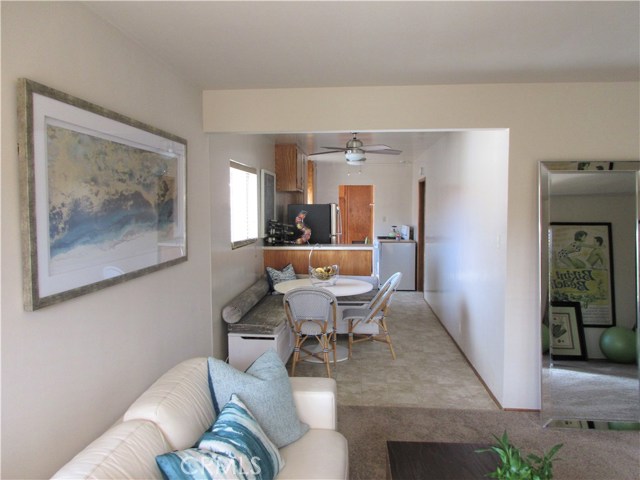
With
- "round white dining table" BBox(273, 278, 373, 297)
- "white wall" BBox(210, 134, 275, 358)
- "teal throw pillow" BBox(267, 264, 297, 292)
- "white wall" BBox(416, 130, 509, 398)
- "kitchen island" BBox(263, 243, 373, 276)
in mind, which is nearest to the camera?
"white wall" BBox(416, 130, 509, 398)

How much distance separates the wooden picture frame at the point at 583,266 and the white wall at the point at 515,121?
0.13 meters

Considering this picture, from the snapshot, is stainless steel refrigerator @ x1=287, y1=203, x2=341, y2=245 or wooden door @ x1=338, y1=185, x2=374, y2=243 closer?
stainless steel refrigerator @ x1=287, y1=203, x2=341, y2=245

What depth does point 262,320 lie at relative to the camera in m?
3.58

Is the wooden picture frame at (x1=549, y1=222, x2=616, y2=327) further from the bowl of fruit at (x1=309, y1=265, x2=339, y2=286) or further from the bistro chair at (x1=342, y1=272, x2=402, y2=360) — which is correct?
the bowl of fruit at (x1=309, y1=265, x2=339, y2=286)

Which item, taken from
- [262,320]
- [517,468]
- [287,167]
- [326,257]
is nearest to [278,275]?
[326,257]

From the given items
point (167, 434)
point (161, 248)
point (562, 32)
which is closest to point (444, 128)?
point (562, 32)

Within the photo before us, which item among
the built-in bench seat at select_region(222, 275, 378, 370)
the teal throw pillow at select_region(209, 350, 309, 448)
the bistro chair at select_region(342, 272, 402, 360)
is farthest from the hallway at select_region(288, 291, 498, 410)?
the teal throw pillow at select_region(209, 350, 309, 448)

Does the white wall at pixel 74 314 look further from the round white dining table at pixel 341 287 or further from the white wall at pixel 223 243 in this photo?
the round white dining table at pixel 341 287

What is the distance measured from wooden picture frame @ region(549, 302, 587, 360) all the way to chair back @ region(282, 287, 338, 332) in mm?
1623

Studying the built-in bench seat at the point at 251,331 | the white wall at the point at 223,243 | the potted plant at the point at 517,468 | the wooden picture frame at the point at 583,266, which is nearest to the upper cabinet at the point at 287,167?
the white wall at the point at 223,243

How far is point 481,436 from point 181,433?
201cm

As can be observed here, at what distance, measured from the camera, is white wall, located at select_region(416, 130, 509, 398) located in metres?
3.14

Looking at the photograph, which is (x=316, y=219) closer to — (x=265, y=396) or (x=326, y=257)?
(x=326, y=257)

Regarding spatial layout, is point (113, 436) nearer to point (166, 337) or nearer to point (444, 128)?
point (166, 337)
